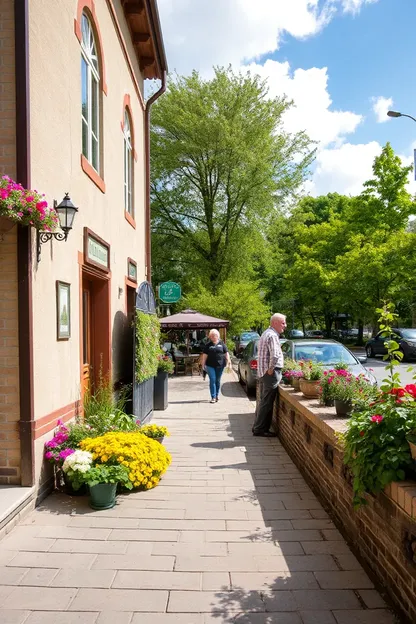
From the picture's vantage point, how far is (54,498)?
4891 millimetres

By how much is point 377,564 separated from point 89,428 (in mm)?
3515

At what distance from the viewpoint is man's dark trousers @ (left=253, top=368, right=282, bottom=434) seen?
24.6ft

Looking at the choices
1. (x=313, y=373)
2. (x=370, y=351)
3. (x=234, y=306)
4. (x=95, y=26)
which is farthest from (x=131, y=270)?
(x=370, y=351)

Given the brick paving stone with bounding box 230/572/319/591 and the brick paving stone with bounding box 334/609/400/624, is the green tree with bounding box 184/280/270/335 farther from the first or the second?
the brick paving stone with bounding box 334/609/400/624

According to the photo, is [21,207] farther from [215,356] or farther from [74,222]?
[215,356]

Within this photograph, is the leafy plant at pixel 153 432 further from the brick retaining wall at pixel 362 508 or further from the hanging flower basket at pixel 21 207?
the hanging flower basket at pixel 21 207

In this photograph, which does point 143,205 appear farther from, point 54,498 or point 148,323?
point 54,498

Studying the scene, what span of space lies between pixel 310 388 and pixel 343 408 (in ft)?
4.59

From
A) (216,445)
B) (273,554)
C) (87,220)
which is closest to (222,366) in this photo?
(216,445)

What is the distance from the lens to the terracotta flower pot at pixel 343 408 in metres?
5.06

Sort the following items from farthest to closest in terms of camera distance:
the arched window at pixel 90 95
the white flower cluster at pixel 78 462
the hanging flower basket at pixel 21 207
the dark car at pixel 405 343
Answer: the dark car at pixel 405 343, the arched window at pixel 90 95, the white flower cluster at pixel 78 462, the hanging flower basket at pixel 21 207

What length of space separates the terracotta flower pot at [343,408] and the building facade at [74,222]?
3.05 meters

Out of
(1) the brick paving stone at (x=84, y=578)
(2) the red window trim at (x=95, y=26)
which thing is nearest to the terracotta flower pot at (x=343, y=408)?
(1) the brick paving stone at (x=84, y=578)

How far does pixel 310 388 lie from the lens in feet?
21.3
